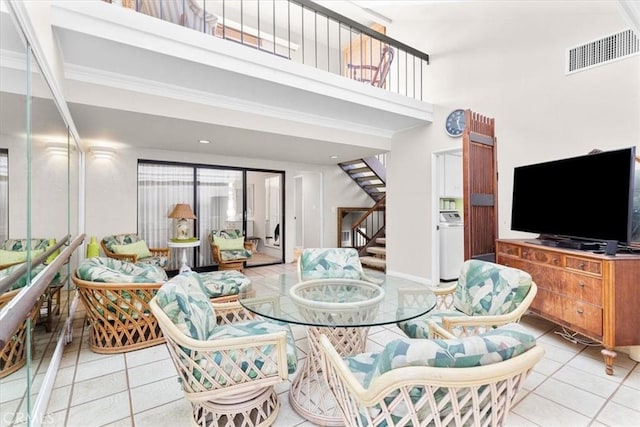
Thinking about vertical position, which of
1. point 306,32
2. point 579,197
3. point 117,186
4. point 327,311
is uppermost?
point 306,32

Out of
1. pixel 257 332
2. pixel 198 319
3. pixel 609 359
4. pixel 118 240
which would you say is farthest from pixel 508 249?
pixel 118 240

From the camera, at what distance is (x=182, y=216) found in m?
4.96

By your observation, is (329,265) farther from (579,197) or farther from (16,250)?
(579,197)

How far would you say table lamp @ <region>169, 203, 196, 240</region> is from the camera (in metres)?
4.97

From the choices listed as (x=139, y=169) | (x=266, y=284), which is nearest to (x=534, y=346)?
(x=266, y=284)

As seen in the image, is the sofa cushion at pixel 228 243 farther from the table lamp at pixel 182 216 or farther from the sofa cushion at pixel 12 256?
the sofa cushion at pixel 12 256

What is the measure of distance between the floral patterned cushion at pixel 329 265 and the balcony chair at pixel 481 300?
643 millimetres

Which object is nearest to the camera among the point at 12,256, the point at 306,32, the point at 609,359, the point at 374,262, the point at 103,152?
the point at 12,256

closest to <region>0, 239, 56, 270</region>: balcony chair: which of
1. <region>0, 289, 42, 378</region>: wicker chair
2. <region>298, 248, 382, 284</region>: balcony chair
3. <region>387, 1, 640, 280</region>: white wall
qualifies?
<region>0, 289, 42, 378</region>: wicker chair

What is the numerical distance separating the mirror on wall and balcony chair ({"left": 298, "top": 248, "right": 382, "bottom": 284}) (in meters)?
1.73

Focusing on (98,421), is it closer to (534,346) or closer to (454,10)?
(534,346)

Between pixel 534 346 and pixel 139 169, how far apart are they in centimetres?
569

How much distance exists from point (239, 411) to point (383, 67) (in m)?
5.68

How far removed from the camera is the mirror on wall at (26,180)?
1180 millimetres
